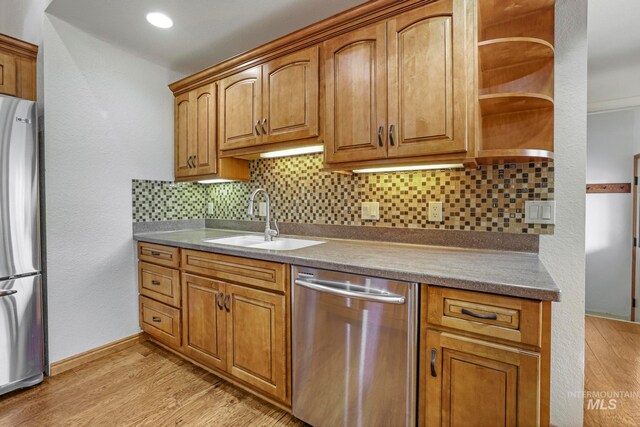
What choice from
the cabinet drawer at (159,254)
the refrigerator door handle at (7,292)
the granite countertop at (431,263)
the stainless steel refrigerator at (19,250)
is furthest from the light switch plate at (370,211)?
the refrigerator door handle at (7,292)

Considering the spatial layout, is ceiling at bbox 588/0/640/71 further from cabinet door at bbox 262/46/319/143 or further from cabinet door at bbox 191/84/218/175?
cabinet door at bbox 191/84/218/175

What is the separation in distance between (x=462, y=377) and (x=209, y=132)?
2.35 meters

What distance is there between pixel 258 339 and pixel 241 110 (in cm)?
159

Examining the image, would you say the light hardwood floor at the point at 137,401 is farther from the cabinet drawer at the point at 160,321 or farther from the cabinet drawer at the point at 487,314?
the cabinet drawer at the point at 487,314

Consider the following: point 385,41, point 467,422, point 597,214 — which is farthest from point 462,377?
point 597,214

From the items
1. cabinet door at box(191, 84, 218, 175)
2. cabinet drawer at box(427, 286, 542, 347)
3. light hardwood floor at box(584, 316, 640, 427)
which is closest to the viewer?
cabinet drawer at box(427, 286, 542, 347)

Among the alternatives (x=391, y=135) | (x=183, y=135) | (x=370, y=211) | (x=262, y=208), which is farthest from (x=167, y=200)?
(x=391, y=135)

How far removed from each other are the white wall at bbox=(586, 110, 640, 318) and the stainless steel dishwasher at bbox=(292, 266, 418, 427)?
12.7ft

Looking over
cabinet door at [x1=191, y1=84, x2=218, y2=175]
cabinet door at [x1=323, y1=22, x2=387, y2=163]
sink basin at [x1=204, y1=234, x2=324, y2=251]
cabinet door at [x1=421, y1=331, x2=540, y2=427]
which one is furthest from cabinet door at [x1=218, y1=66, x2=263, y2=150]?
cabinet door at [x1=421, y1=331, x2=540, y2=427]

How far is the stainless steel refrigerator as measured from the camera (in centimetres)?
184

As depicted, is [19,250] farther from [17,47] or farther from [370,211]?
[370,211]

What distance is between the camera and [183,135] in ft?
8.89

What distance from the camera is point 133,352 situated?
242cm

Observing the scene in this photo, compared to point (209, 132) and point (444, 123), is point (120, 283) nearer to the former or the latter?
point (209, 132)
